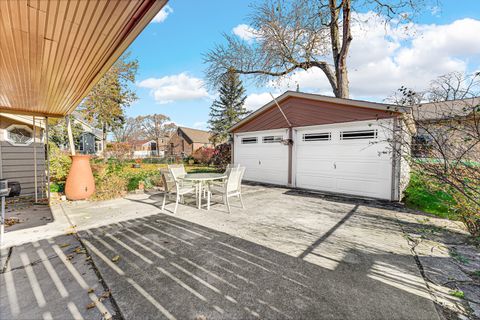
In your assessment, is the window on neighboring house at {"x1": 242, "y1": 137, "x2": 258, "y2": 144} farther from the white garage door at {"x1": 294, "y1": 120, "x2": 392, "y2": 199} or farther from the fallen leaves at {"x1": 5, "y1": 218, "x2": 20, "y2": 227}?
the fallen leaves at {"x1": 5, "y1": 218, "x2": 20, "y2": 227}

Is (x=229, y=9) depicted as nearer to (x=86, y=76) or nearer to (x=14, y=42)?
(x=86, y=76)

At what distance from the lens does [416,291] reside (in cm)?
211

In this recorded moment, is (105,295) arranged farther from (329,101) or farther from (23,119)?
(329,101)

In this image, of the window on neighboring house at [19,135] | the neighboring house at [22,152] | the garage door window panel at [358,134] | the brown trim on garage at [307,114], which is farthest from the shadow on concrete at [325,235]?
the window on neighboring house at [19,135]

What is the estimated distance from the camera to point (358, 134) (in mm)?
6809

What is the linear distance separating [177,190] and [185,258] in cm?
228

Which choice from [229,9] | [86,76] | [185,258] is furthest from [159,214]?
[229,9]

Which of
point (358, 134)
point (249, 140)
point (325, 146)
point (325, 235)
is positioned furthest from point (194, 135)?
point (325, 235)

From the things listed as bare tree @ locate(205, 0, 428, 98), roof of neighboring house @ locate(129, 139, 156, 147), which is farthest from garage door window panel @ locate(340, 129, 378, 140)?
roof of neighboring house @ locate(129, 139, 156, 147)

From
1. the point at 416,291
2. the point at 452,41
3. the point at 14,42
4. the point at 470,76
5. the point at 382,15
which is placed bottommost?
the point at 416,291

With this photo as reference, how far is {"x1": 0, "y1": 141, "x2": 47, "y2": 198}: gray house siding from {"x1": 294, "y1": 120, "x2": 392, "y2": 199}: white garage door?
364 inches

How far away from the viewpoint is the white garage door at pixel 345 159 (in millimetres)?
6352

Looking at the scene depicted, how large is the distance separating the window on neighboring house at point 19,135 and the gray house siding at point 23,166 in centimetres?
14

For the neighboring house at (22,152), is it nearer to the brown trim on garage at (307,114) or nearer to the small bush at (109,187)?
the small bush at (109,187)
